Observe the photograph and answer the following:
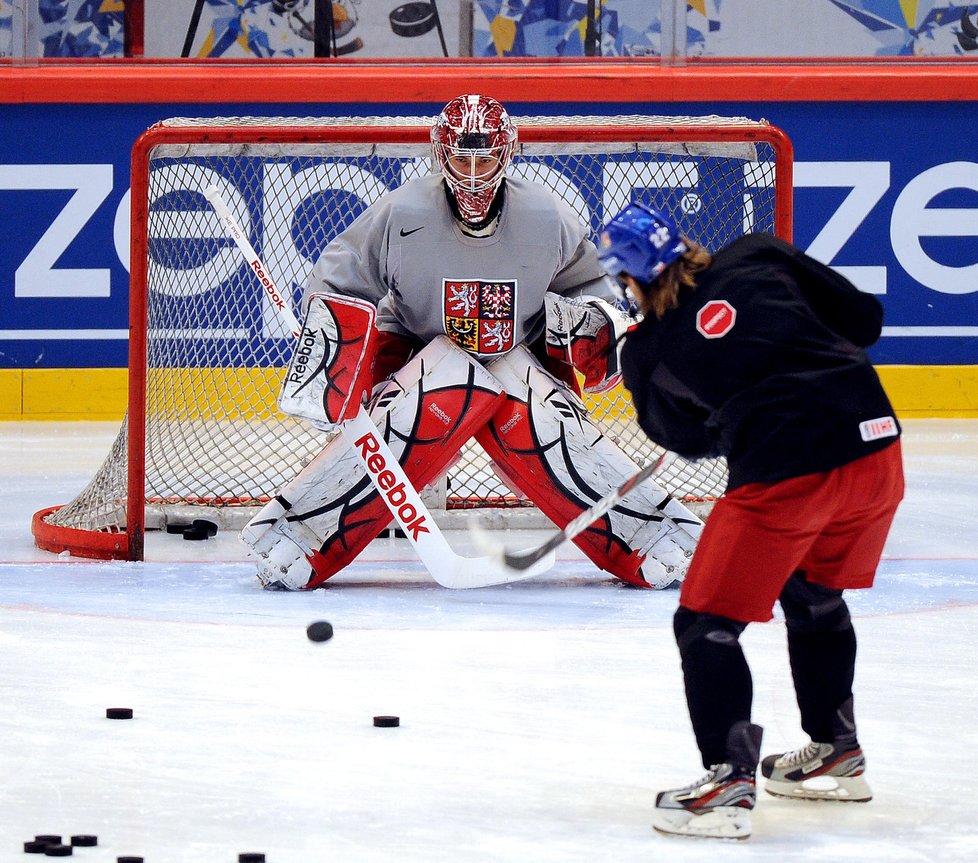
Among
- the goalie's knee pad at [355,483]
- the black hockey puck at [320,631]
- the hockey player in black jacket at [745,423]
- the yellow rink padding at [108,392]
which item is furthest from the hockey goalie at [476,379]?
the yellow rink padding at [108,392]

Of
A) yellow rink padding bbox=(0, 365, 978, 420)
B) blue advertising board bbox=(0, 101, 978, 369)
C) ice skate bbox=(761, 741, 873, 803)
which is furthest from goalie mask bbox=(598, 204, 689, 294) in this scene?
blue advertising board bbox=(0, 101, 978, 369)

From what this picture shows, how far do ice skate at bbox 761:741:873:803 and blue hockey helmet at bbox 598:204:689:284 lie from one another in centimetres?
74

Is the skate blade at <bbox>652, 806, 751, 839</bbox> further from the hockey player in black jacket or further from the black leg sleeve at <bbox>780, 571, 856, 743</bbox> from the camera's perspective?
the black leg sleeve at <bbox>780, 571, 856, 743</bbox>

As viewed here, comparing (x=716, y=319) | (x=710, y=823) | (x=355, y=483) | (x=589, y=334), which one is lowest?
(x=355, y=483)

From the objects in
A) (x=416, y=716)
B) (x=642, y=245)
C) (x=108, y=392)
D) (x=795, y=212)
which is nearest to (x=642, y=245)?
(x=642, y=245)

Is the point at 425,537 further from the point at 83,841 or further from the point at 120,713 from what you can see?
the point at 83,841

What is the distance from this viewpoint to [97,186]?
743cm

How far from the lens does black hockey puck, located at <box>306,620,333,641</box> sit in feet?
11.6

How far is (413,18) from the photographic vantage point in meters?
7.30

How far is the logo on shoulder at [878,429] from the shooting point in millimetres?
2480

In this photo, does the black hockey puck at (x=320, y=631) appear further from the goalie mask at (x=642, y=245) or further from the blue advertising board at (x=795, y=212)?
the blue advertising board at (x=795, y=212)

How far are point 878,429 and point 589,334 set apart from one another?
1.87 metres

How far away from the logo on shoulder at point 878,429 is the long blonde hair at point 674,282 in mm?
304

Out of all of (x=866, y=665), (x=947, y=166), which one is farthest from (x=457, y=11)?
(x=866, y=665)
